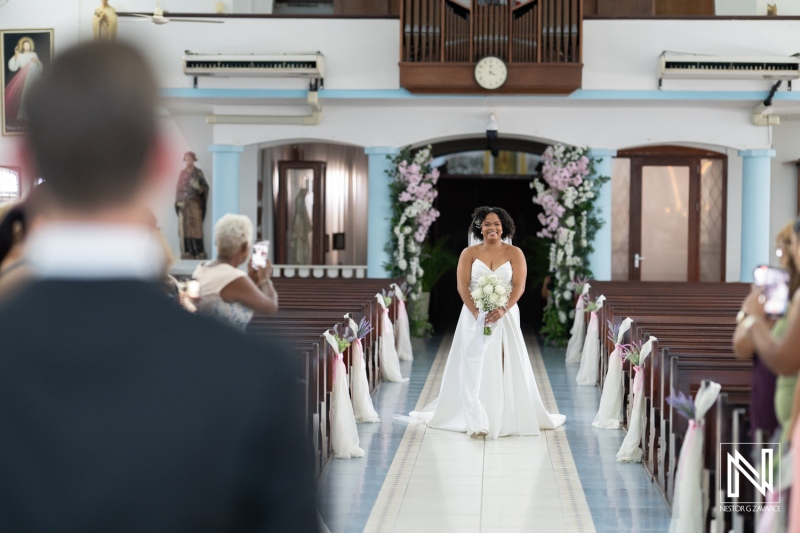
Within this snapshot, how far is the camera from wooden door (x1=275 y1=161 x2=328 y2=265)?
17359 millimetres

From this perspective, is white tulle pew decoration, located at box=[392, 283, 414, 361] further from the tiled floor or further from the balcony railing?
the tiled floor

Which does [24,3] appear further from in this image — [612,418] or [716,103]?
[612,418]

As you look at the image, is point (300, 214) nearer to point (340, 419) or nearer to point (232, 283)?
point (340, 419)

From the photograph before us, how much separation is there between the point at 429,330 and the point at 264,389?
1483 centimetres

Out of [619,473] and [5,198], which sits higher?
[5,198]

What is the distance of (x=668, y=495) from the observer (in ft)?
20.5

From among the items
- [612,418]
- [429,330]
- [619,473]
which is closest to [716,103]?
[429,330]

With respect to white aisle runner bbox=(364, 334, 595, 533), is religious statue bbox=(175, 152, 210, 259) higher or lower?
higher

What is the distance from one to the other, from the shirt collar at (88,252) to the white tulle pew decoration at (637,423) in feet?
21.1

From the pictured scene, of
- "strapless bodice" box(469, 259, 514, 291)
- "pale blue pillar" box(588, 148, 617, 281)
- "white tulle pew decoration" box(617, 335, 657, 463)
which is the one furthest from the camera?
"pale blue pillar" box(588, 148, 617, 281)

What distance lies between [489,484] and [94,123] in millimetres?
5967

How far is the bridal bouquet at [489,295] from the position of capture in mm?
8055

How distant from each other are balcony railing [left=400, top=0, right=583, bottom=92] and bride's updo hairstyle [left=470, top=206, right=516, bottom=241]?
4353mm

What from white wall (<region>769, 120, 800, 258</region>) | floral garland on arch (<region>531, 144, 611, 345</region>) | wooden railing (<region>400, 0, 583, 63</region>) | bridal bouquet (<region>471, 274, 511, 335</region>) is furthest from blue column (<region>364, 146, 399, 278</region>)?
bridal bouquet (<region>471, 274, 511, 335</region>)
